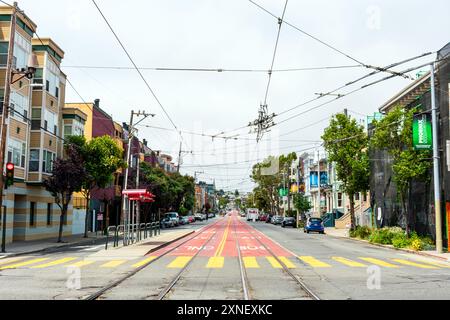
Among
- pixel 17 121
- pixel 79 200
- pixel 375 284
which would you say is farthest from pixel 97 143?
pixel 375 284

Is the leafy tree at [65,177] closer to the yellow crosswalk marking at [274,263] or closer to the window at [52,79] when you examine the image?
the window at [52,79]

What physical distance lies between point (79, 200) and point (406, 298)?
41.9m

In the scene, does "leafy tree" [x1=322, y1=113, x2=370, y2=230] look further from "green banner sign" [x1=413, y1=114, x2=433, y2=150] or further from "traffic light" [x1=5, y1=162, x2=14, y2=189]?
"traffic light" [x1=5, y1=162, x2=14, y2=189]

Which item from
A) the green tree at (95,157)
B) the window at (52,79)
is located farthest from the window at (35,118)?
the green tree at (95,157)

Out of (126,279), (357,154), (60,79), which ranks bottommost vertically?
(126,279)

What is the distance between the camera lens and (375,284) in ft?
43.8

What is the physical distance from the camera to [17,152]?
3391 cm

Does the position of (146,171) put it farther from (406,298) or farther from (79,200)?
(406,298)

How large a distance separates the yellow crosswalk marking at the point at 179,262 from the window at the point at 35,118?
20.0 m

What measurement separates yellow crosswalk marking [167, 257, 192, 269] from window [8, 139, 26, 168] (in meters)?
16.6

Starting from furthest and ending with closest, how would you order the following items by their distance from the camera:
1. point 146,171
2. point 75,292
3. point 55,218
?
point 146,171 < point 55,218 < point 75,292
